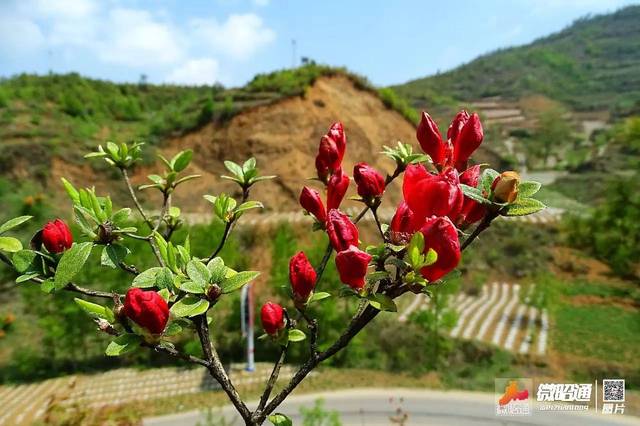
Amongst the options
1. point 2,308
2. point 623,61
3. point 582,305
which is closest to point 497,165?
point 582,305

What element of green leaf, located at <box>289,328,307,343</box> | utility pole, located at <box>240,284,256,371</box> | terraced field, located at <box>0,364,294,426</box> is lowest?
terraced field, located at <box>0,364,294,426</box>

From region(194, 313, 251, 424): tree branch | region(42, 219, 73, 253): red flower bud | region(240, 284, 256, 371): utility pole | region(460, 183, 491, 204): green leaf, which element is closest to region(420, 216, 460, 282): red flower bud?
region(460, 183, 491, 204): green leaf

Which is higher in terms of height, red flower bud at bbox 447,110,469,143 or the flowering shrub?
red flower bud at bbox 447,110,469,143

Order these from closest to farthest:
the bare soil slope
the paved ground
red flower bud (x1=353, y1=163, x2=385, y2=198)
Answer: red flower bud (x1=353, y1=163, x2=385, y2=198)
the paved ground
the bare soil slope

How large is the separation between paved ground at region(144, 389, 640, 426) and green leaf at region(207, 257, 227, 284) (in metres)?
9.31

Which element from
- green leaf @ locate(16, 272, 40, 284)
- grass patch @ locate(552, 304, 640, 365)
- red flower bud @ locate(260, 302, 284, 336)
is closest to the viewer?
green leaf @ locate(16, 272, 40, 284)

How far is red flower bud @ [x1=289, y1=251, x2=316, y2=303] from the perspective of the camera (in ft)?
4.02

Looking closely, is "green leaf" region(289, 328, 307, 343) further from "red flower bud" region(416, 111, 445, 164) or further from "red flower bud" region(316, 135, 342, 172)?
"red flower bud" region(416, 111, 445, 164)

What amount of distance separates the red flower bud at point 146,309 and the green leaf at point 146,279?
0.08 m

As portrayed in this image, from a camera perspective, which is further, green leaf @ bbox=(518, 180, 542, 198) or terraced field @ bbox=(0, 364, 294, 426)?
terraced field @ bbox=(0, 364, 294, 426)

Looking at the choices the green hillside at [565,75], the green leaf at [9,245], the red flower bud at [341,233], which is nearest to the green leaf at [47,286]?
the green leaf at [9,245]

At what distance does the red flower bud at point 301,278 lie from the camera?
122cm

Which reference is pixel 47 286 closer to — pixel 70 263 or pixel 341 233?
pixel 70 263

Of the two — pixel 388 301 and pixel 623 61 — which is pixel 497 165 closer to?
pixel 388 301
